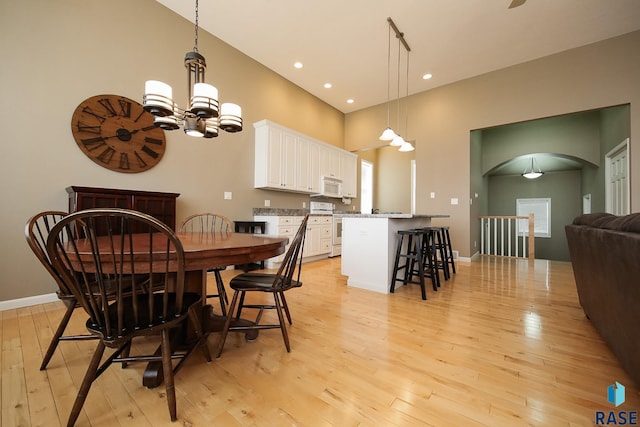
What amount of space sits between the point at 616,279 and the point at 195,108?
2654 mm

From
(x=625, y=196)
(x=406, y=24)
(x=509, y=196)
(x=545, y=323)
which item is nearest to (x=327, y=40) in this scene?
(x=406, y=24)

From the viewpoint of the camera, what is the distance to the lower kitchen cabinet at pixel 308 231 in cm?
412

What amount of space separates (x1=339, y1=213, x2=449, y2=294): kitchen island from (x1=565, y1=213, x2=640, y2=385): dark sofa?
144 centimetres

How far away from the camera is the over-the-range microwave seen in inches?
210

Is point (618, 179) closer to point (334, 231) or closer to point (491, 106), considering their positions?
point (491, 106)

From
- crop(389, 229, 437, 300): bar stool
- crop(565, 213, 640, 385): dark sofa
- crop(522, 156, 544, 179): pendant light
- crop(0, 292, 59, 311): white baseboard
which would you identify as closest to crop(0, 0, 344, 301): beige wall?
crop(0, 292, 59, 311): white baseboard

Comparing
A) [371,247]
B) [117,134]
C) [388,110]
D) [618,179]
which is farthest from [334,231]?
[618,179]

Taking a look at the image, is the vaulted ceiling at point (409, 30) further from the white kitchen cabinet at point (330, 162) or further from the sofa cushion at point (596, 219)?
the sofa cushion at point (596, 219)

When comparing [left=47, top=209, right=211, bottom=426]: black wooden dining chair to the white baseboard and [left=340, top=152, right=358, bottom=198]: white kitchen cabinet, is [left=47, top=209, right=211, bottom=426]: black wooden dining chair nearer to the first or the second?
the white baseboard

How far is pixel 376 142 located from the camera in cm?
613

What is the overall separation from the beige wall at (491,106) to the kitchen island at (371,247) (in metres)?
2.36

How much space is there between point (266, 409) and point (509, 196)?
9.63 metres

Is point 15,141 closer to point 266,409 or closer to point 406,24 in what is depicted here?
point 266,409

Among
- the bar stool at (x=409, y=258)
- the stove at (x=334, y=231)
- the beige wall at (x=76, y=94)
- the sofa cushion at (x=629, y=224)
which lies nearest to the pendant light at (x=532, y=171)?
the stove at (x=334, y=231)
